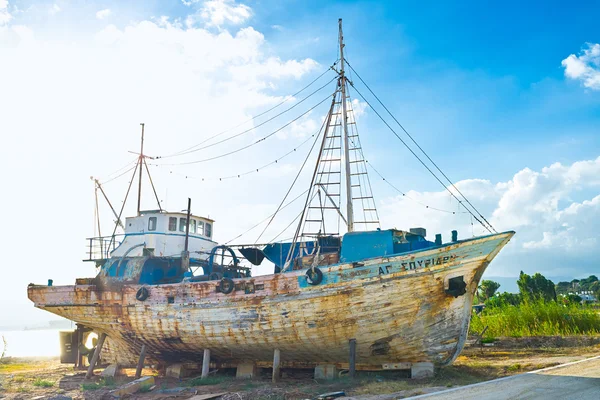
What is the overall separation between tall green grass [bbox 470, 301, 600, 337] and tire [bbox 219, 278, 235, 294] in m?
12.1

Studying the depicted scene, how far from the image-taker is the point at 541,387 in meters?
10.1

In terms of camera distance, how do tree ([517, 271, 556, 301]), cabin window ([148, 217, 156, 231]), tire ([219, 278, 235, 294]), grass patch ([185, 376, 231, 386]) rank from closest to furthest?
grass patch ([185, 376, 231, 386]), tire ([219, 278, 235, 294]), cabin window ([148, 217, 156, 231]), tree ([517, 271, 556, 301])

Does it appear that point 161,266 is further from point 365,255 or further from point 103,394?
point 365,255

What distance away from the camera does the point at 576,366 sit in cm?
1233

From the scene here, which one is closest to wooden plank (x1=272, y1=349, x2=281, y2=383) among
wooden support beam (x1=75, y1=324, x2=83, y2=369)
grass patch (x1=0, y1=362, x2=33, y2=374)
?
wooden support beam (x1=75, y1=324, x2=83, y2=369)

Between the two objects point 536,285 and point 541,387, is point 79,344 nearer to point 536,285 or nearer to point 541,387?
point 541,387

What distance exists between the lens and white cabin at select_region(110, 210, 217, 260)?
2112cm

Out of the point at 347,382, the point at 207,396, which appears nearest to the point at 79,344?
the point at 207,396

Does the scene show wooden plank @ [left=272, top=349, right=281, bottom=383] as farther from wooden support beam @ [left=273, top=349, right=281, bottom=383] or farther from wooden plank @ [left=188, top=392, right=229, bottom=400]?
wooden plank @ [left=188, top=392, right=229, bottom=400]

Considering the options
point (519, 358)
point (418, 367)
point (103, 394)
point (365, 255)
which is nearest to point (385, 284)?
point (365, 255)

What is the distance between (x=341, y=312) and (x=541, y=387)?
5.59m

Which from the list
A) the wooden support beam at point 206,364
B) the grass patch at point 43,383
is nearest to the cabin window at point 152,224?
the wooden support beam at point 206,364

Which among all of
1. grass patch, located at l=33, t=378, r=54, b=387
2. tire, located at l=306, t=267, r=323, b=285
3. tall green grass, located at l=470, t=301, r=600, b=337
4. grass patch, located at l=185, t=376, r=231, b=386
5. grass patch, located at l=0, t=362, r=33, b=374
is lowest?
grass patch, located at l=0, t=362, r=33, b=374

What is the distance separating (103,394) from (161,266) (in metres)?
6.62
